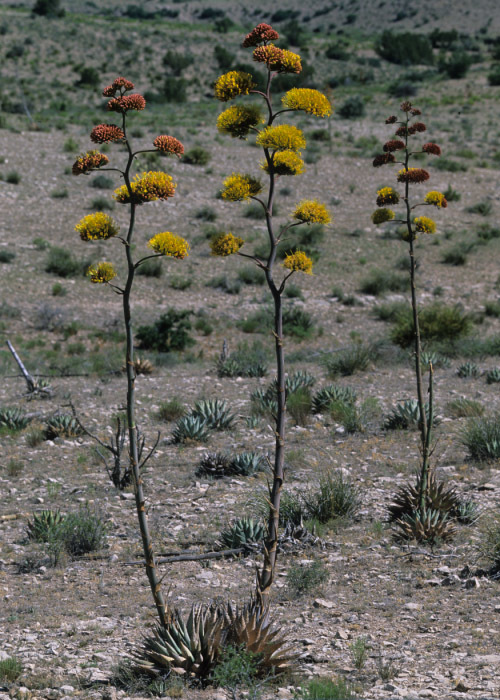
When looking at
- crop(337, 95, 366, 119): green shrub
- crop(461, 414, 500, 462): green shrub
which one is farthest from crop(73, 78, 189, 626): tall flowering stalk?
crop(337, 95, 366, 119): green shrub

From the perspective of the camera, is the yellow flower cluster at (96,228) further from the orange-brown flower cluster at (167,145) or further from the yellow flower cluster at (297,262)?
the yellow flower cluster at (297,262)

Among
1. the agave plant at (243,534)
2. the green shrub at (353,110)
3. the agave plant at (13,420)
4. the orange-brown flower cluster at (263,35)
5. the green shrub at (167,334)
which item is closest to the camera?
the orange-brown flower cluster at (263,35)

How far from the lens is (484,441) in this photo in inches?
307

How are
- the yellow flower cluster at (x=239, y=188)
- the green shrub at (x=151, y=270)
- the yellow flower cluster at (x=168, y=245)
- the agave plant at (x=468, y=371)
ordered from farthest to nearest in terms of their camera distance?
the green shrub at (x=151, y=270)
the agave plant at (x=468, y=371)
the yellow flower cluster at (x=239, y=188)
the yellow flower cluster at (x=168, y=245)

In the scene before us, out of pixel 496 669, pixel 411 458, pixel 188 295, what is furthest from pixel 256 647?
pixel 188 295

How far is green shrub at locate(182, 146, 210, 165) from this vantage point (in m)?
25.2

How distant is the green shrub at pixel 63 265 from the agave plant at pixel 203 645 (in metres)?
14.2

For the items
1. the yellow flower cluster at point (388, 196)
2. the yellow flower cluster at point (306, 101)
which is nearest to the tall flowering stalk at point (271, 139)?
the yellow flower cluster at point (306, 101)

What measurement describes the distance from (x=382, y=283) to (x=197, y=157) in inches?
401

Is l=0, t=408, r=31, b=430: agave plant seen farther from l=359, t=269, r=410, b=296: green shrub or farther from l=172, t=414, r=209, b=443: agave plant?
l=359, t=269, r=410, b=296: green shrub

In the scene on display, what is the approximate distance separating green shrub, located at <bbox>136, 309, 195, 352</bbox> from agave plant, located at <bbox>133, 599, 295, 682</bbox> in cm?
1037

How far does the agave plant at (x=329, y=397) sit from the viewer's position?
982 cm

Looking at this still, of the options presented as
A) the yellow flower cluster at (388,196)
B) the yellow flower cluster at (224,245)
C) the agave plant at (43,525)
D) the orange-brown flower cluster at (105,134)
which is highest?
the orange-brown flower cluster at (105,134)

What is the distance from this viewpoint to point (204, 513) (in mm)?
6969
